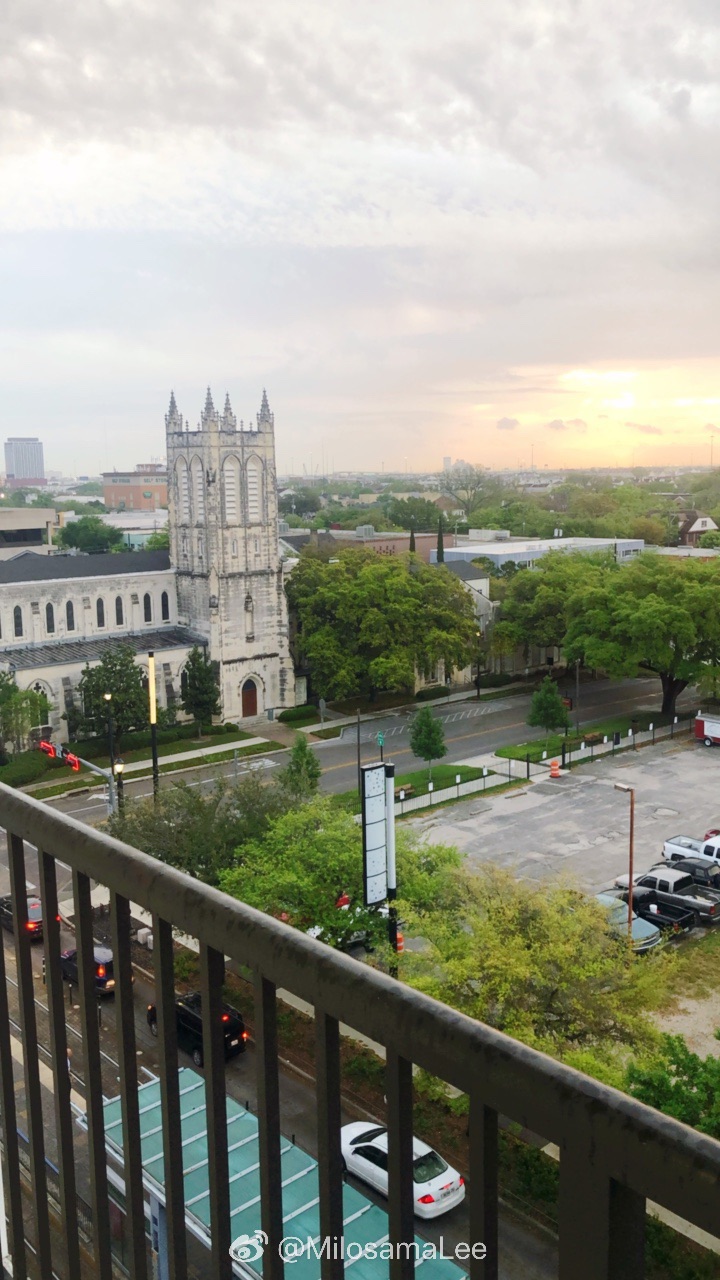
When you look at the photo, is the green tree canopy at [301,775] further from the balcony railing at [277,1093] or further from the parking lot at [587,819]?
the balcony railing at [277,1093]

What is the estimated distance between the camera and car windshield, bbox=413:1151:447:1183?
326 inches

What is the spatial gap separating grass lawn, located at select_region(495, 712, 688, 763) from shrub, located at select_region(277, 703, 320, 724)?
829 cm

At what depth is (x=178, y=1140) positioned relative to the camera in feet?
7.79

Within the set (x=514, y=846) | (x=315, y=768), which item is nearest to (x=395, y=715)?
(x=315, y=768)

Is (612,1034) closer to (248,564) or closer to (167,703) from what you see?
(167,703)

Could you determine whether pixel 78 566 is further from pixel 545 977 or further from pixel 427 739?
pixel 545 977

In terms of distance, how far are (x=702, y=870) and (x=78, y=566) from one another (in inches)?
1054

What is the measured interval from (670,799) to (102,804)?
15733 mm

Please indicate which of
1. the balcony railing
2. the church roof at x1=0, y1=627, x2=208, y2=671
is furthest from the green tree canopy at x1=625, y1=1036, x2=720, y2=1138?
the church roof at x1=0, y1=627, x2=208, y2=671

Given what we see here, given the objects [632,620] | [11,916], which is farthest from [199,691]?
[11,916]

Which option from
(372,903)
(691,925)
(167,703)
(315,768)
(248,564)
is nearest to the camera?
(372,903)

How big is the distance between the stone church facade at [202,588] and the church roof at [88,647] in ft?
0.22

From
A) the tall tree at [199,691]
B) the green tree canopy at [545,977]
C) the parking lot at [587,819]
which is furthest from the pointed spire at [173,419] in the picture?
the green tree canopy at [545,977]

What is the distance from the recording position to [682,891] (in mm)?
21297
